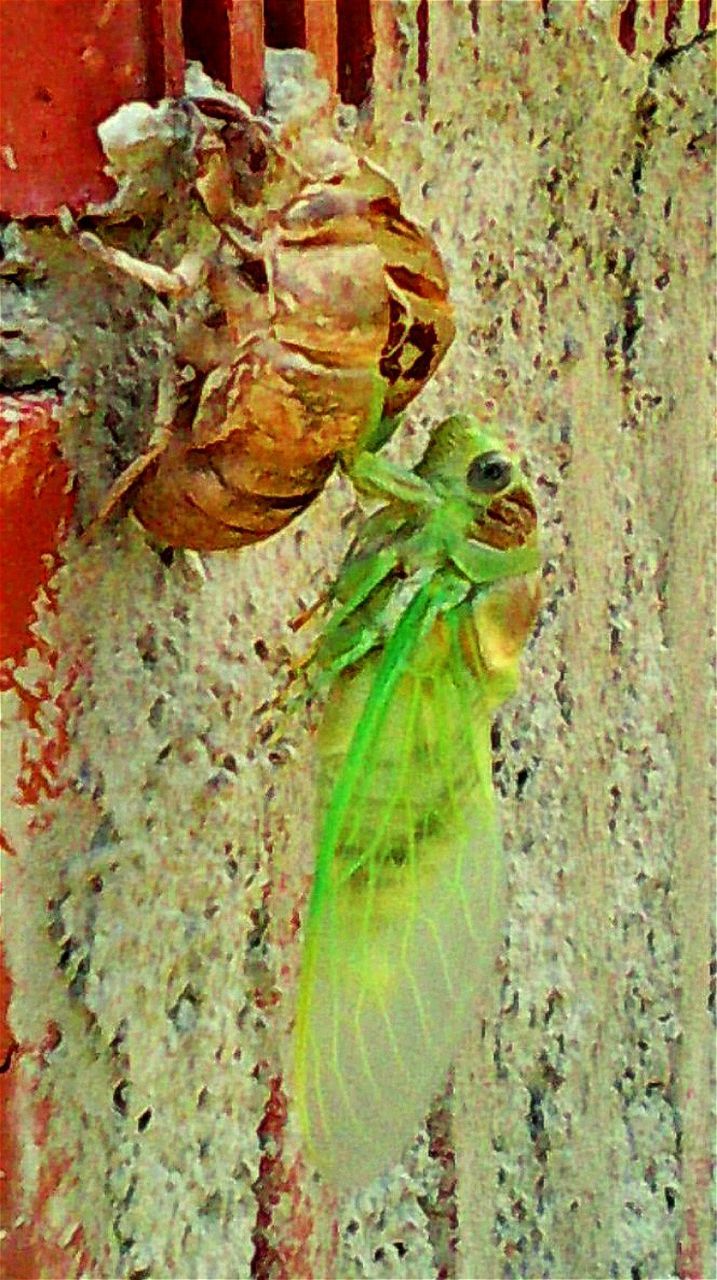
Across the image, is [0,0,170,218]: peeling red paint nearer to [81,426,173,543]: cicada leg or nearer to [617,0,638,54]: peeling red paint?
[81,426,173,543]: cicada leg

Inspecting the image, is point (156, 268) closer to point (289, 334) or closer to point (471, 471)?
point (289, 334)

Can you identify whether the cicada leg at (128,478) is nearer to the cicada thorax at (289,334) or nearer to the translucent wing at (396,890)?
the cicada thorax at (289,334)

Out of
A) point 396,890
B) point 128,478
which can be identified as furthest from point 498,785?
point 128,478

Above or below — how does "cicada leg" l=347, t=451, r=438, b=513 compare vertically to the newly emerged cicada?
below

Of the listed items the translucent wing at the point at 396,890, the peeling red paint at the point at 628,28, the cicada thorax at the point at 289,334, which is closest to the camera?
the cicada thorax at the point at 289,334

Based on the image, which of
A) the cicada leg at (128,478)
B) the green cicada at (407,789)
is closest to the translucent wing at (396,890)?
the green cicada at (407,789)

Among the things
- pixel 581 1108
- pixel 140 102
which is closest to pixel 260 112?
pixel 140 102

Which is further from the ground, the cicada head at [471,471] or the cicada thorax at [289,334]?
the cicada thorax at [289,334]

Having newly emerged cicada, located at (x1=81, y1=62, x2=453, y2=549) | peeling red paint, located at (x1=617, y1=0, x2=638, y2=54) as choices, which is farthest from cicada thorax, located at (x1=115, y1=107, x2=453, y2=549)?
peeling red paint, located at (x1=617, y1=0, x2=638, y2=54)
